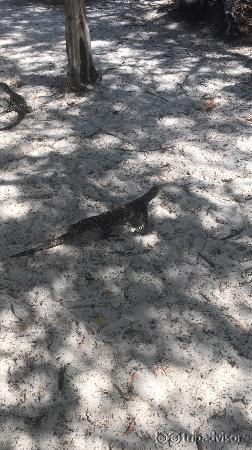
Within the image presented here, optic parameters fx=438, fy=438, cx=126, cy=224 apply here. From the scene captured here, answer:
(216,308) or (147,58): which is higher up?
(147,58)

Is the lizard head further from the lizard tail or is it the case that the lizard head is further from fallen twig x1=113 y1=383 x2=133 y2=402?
Answer: fallen twig x1=113 y1=383 x2=133 y2=402

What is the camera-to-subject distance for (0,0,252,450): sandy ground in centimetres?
243

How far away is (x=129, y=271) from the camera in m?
3.24

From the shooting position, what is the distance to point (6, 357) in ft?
8.83

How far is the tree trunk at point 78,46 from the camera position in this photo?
16.7 feet

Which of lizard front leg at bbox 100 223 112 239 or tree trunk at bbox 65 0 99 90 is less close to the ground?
tree trunk at bbox 65 0 99 90

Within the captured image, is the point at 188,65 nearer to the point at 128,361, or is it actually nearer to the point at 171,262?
the point at 171,262

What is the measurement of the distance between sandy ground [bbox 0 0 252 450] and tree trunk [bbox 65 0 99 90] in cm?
23

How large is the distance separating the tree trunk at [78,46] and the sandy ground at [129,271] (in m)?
0.23

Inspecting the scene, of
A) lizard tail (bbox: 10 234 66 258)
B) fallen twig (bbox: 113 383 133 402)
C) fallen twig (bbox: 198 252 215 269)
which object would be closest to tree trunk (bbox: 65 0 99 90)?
lizard tail (bbox: 10 234 66 258)

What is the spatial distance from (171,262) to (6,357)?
4.43 feet

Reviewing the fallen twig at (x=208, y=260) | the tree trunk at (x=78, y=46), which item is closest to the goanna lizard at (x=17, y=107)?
the tree trunk at (x=78, y=46)

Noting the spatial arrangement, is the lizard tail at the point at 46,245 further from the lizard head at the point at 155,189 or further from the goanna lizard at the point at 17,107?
the goanna lizard at the point at 17,107

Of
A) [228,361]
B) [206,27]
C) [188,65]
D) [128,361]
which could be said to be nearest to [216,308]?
[228,361]
